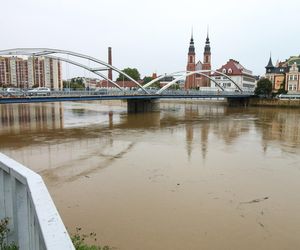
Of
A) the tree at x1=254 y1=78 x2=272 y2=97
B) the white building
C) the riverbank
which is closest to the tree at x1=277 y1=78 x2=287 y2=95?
the tree at x1=254 y1=78 x2=272 y2=97

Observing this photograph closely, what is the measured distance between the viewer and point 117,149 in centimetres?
1551

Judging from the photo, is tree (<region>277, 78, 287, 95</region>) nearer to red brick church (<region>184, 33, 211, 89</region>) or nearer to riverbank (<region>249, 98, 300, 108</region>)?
riverbank (<region>249, 98, 300, 108</region>)

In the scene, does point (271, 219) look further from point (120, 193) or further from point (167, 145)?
point (167, 145)

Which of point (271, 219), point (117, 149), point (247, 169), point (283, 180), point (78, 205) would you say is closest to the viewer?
point (271, 219)

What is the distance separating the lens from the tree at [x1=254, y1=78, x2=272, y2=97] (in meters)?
53.5

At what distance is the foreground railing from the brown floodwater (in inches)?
125

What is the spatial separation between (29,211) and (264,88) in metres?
56.7

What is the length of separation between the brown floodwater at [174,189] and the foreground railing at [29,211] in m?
3.19

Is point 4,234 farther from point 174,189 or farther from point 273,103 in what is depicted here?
point 273,103

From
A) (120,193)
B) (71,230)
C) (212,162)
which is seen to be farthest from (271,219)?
(212,162)

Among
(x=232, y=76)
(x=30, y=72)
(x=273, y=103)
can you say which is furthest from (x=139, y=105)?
(x=30, y=72)

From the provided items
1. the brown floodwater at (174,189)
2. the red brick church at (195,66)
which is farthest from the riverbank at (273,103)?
the brown floodwater at (174,189)

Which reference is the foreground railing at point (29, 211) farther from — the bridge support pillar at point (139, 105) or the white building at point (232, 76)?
the white building at point (232, 76)

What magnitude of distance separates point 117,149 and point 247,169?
6.91 meters
